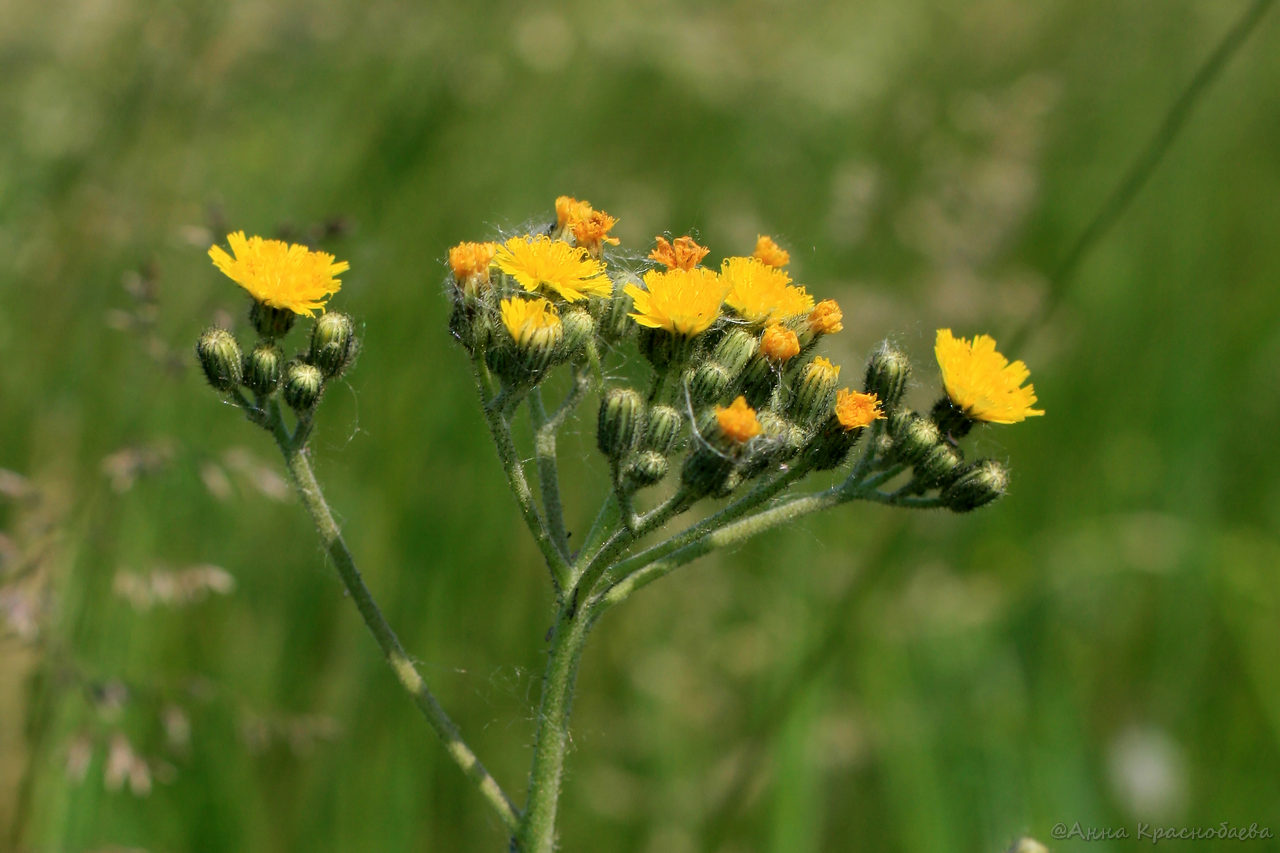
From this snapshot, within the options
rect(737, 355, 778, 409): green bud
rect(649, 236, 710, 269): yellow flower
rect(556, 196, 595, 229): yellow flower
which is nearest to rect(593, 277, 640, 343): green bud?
rect(649, 236, 710, 269): yellow flower

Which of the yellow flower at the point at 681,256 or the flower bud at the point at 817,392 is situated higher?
the yellow flower at the point at 681,256

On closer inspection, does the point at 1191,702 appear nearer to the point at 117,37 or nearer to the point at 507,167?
the point at 507,167

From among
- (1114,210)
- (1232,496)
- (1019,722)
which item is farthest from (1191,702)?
(1114,210)

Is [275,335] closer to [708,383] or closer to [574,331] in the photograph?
[574,331]

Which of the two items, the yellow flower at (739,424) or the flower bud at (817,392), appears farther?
the flower bud at (817,392)

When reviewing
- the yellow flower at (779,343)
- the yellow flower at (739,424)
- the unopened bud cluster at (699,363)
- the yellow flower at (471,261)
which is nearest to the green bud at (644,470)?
the unopened bud cluster at (699,363)

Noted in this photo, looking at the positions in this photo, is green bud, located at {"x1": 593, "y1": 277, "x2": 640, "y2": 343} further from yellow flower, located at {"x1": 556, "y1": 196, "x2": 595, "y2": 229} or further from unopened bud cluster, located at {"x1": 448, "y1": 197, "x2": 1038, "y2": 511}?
yellow flower, located at {"x1": 556, "y1": 196, "x2": 595, "y2": 229}

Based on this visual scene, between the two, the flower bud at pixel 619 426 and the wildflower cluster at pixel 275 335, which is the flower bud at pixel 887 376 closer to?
the flower bud at pixel 619 426
